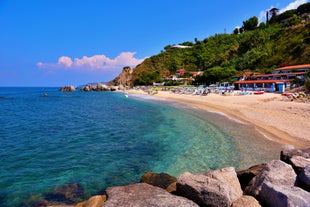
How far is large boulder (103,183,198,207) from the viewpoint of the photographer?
446cm

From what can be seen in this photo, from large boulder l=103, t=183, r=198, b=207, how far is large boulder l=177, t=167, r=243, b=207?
428 mm

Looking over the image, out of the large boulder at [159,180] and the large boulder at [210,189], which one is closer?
the large boulder at [210,189]

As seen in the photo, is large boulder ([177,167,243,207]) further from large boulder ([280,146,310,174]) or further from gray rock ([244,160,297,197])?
large boulder ([280,146,310,174])

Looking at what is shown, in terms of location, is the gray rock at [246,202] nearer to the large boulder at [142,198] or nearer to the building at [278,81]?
the large boulder at [142,198]

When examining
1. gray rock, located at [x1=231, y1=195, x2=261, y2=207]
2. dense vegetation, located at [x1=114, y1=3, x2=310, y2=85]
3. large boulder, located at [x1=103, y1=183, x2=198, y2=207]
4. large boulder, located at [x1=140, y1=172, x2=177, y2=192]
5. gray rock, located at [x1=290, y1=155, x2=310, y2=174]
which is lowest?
large boulder, located at [x1=140, y1=172, x2=177, y2=192]

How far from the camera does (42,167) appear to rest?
403 inches

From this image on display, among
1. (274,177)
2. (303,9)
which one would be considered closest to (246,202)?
(274,177)

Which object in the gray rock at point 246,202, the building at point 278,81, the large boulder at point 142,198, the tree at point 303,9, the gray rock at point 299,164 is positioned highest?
Result: the tree at point 303,9

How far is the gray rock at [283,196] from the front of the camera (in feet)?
13.0

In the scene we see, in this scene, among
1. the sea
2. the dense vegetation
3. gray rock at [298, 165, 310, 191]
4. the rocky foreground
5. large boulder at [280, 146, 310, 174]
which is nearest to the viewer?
the rocky foreground

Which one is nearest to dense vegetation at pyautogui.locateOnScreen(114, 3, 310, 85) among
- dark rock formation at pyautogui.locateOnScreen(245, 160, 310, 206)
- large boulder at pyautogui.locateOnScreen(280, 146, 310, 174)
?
large boulder at pyautogui.locateOnScreen(280, 146, 310, 174)

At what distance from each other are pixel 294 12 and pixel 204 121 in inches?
4269

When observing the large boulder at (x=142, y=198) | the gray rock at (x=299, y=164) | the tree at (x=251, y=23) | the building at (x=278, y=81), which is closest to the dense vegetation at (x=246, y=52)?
the tree at (x=251, y=23)

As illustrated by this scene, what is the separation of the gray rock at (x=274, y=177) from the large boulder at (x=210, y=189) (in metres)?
0.43
